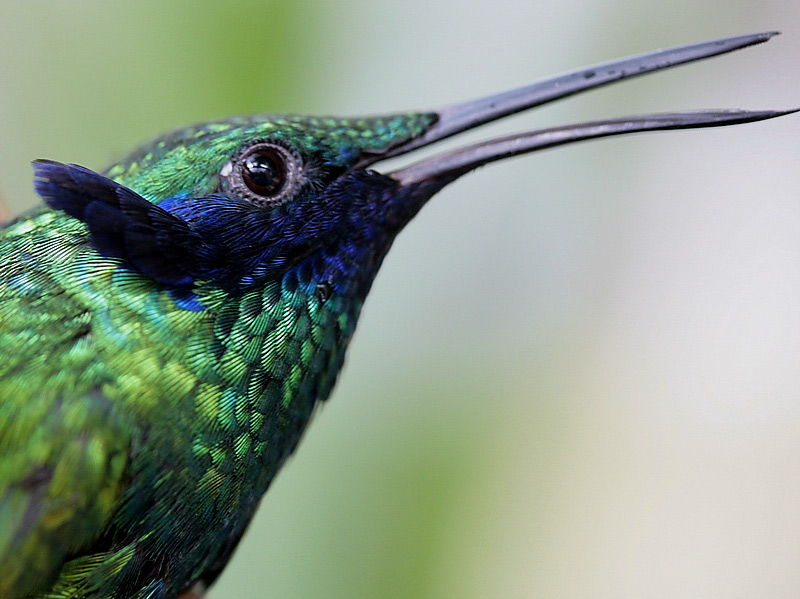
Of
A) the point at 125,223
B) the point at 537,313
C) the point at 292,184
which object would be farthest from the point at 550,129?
the point at 537,313

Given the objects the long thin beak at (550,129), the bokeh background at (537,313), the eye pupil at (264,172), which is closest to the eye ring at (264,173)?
the eye pupil at (264,172)

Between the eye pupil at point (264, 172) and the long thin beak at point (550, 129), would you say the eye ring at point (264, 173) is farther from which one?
the long thin beak at point (550, 129)

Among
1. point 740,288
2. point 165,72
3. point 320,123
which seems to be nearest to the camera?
point 320,123

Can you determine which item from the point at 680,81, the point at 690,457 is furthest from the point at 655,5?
the point at 690,457

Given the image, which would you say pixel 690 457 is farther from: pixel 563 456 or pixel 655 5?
pixel 655 5

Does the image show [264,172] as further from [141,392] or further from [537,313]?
[537,313]

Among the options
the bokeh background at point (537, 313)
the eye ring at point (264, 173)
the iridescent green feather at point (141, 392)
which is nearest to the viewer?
the iridescent green feather at point (141, 392)
